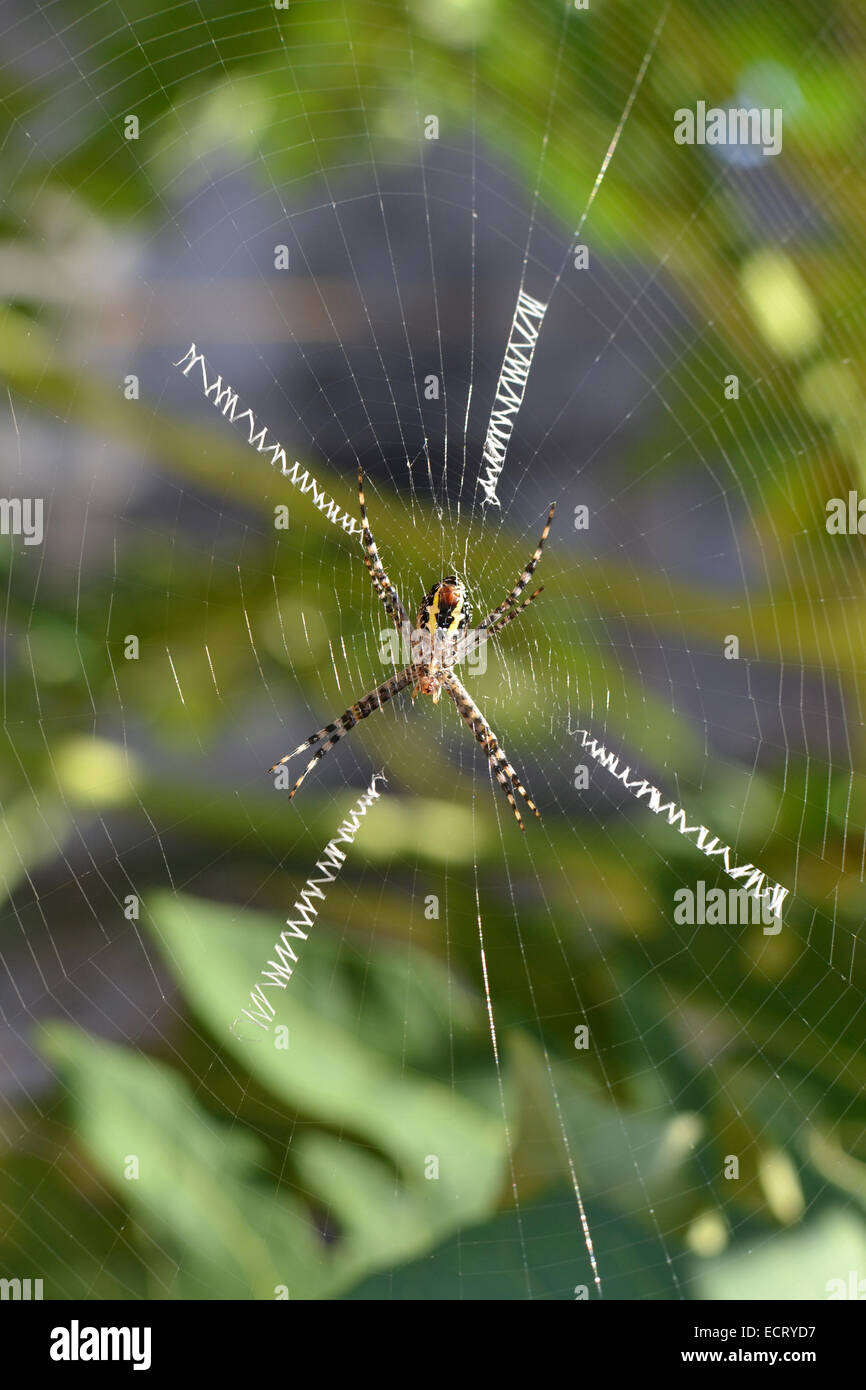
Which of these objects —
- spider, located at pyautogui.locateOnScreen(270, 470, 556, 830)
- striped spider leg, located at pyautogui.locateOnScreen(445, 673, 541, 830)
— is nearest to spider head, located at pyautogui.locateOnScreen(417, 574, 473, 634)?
spider, located at pyautogui.locateOnScreen(270, 470, 556, 830)

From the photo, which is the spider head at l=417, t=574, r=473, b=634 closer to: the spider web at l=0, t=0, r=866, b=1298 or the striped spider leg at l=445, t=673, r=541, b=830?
the spider web at l=0, t=0, r=866, b=1298

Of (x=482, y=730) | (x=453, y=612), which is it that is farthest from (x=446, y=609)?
(x=482, y=730)

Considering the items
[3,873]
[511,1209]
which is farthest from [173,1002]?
[511,1209]

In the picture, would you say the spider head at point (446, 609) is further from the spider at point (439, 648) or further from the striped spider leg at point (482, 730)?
the striped spider leg at point (482, 730)

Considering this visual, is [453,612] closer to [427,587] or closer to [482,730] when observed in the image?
[427,587]

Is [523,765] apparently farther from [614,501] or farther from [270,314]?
[270,314]
